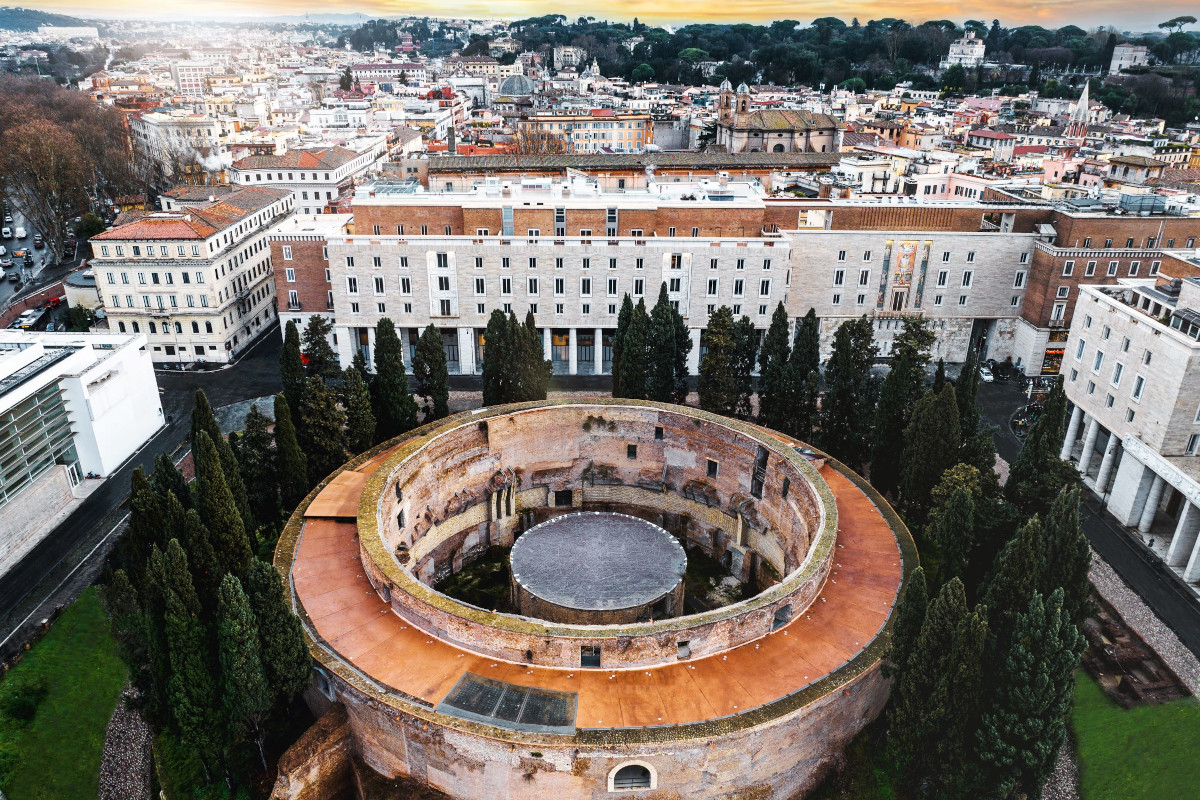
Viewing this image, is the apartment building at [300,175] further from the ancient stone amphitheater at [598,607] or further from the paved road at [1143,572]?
the paved road at [1143,572]

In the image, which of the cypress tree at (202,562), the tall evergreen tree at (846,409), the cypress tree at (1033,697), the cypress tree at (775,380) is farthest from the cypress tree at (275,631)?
the tall evergreen tree at (846,409)

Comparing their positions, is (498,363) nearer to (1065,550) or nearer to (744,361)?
(744,361)

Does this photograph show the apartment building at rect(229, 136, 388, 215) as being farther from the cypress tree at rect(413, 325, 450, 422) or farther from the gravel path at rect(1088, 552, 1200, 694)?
the gravel path at rect(1088, 552, 1200, 694)

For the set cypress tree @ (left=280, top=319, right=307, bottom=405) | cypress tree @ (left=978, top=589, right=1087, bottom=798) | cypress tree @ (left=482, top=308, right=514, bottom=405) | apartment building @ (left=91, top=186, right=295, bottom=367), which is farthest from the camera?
apartment building @ (left=91, top=186, right=295, bottom=367)

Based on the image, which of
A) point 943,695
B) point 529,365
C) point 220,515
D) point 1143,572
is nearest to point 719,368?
point 529,365

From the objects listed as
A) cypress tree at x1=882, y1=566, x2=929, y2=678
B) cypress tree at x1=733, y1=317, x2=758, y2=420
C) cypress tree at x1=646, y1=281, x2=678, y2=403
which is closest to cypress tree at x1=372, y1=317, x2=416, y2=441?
cypress tree at x1=646, y1=281, x2=678, y2=403
